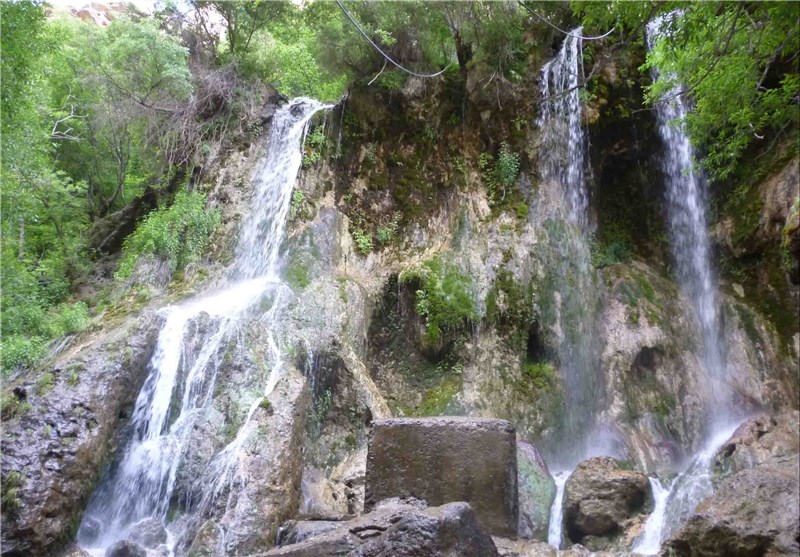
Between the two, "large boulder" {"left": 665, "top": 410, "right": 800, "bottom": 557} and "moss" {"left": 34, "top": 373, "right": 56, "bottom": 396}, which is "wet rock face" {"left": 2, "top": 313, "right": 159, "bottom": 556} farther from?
"large boulder" {"left": 665, "top": 410, "right": 800, "bottom": 557}

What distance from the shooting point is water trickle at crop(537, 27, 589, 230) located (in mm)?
11234

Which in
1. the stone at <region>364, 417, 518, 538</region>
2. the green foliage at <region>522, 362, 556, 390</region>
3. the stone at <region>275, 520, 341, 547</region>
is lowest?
the stone at <region>275, 520, 341, 547</region>

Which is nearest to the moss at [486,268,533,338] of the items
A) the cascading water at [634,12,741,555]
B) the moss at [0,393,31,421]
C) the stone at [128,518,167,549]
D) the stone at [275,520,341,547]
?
the cascading water at [634,12,741,555]

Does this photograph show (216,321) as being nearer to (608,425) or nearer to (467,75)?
(608,425)

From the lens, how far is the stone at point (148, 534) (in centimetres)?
594

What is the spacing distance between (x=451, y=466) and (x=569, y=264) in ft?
21.3

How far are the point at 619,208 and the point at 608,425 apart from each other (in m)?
4.77

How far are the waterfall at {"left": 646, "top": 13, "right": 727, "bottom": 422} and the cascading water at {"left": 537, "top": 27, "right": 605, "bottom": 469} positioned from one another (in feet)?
5.10

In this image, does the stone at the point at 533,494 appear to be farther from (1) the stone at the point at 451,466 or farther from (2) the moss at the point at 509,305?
(2) the moss at the point at 509,305

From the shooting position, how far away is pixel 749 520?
13.2 feet

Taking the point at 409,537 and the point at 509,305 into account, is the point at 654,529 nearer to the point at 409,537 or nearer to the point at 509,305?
the point at 509,305

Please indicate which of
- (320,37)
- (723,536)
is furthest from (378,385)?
(320,37)

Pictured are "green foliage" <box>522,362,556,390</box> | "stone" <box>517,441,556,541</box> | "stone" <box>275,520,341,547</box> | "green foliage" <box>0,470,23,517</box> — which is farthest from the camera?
"green foliage" <box>522,362,556,390</box>

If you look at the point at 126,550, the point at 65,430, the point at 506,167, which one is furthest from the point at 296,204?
the point at 126,550
